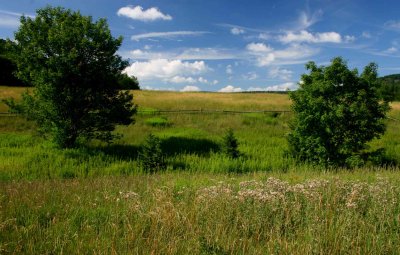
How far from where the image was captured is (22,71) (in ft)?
61.1

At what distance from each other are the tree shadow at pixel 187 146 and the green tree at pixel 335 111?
5.89 metres

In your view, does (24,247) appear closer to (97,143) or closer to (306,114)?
(306,114)

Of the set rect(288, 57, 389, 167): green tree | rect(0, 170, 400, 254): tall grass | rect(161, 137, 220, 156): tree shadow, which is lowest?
rect(161, 137, 220, 156): tree shadow

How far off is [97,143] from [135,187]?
13.1 meters

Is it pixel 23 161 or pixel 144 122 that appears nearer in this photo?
pixel 23 161

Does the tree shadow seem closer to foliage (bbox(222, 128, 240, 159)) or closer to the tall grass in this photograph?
foliage (bbox(222, 128, 240, 159))

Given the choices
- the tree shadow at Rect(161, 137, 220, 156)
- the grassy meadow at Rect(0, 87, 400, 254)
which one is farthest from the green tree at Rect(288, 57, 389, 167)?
the tree shadow at Rect(161, 137, 220, 156)

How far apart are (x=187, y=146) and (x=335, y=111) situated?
8791 mm

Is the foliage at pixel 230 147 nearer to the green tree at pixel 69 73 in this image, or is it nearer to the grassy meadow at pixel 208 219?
the green tree at pixel 69 73

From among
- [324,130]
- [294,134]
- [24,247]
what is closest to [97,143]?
[294,134]

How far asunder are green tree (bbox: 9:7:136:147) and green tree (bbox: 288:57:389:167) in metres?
9.07

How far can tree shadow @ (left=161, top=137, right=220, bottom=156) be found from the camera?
1989cm

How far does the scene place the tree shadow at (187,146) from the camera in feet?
65.2

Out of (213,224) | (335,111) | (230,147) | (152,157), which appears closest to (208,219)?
(213,224)
